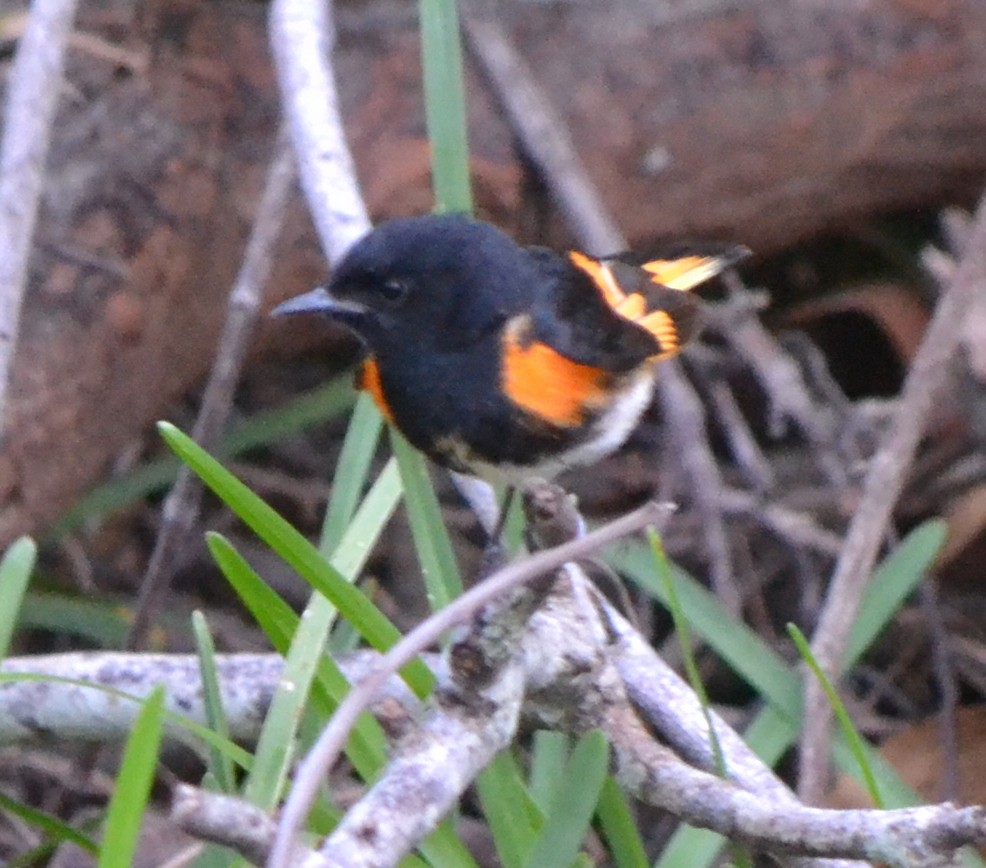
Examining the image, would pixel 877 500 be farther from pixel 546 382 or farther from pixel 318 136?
pixel 318 136

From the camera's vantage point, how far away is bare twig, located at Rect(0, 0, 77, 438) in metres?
1.56

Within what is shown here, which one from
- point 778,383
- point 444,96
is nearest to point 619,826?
point 444,96

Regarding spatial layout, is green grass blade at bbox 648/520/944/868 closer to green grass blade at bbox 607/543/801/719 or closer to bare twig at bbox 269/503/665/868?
green grass blade at bbox 607/543/801/719

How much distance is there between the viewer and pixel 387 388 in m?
1.65

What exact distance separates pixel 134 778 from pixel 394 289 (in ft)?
2.47

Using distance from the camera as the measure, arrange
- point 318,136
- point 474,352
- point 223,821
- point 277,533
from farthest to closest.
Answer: point 318,136 < point 474,352 < point 277,533 < point 223,821

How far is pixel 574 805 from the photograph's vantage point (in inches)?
44.2

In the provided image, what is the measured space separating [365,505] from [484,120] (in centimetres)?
101

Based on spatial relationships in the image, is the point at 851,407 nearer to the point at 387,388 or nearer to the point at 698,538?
the point at 698,538

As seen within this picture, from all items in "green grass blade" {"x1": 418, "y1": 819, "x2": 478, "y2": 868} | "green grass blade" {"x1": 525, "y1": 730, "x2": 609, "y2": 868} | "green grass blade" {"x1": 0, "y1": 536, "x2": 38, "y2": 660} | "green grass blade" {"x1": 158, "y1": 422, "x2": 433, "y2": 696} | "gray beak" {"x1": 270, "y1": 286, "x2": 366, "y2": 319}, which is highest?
"gray beak" {"x1": 270, "y1": 286, "x2": 366, "y2": 319}

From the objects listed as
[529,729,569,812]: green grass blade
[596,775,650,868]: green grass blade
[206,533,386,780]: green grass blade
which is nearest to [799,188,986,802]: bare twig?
[529,729,569,812]: green grass blade

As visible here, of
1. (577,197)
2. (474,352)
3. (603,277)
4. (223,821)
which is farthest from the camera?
(577,197)

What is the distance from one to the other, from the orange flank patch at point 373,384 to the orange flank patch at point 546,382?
0.16 m

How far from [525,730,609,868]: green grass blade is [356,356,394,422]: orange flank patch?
0.63 metres
